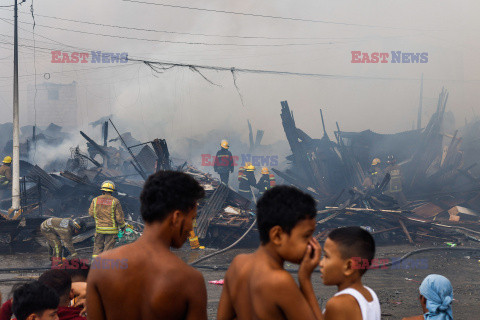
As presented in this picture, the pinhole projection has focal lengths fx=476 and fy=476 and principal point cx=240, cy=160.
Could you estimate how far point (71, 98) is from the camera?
43.6m

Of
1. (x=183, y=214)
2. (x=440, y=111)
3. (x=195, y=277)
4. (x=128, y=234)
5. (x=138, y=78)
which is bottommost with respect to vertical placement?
(x=128, y=234)

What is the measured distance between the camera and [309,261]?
A: 6.75 ft

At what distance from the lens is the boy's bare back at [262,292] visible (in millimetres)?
1962

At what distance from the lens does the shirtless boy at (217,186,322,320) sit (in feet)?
6.46

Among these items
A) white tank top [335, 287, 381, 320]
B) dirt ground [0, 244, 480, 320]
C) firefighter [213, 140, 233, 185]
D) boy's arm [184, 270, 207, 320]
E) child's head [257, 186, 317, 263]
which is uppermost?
child's head [257, 186, 317, 263]

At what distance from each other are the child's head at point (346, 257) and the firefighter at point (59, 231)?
888 centimetres

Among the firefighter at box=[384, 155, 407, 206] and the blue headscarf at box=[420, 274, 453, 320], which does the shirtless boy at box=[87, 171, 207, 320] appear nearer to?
the blue headscarf at box=[420, 274, 453, 320]

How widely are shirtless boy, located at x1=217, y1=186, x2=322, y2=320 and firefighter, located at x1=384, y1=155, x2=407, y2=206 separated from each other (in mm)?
16324

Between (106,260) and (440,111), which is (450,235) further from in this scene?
(106,260)

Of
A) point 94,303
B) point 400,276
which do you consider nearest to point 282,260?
point 94,303

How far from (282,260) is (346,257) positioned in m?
0.49

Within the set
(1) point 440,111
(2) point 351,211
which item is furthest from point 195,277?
(1) point 440,111

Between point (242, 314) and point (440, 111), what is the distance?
2264 centimetres

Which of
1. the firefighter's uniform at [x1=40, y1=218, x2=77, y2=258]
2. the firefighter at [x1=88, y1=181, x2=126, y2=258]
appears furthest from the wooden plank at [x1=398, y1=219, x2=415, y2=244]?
the firefighter's uniform at [x1=40, y1=218, x2=77, y2=258]
